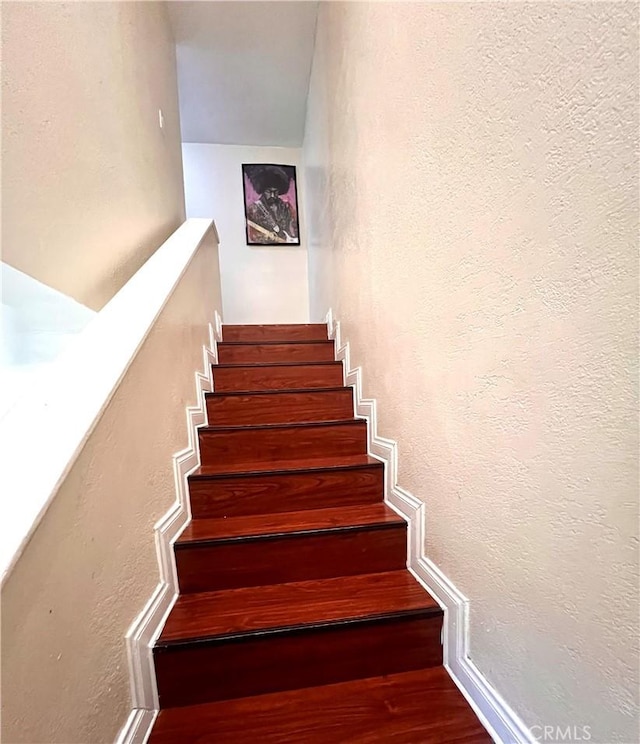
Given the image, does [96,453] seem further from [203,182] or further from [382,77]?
[203,182]

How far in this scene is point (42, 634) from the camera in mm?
628

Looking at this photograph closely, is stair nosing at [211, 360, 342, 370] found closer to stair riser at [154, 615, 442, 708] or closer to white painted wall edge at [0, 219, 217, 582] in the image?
white painted wall edge at [0, 219, 217, 582]

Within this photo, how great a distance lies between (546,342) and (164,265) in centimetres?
147

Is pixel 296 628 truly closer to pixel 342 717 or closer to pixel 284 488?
pixel 342 717

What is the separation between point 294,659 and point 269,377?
143 centimetres

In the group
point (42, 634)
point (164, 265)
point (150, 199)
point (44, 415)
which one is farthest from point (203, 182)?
point (42, 634)

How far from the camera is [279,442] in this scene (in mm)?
1778

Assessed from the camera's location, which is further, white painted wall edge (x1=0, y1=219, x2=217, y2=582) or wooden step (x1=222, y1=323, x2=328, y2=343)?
wooden step (x1=222, y1=323, x2=328, y2=343)

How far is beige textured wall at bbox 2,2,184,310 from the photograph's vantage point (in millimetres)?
999

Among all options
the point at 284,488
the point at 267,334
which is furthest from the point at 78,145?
the point at 267,334

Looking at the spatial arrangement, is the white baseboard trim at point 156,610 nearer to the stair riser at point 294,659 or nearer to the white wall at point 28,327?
the stair riser at point 294,659

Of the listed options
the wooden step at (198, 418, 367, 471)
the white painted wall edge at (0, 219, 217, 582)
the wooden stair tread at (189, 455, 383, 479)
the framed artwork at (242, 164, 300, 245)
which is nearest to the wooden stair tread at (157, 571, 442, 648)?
the wooden stair tread at (189, 455, 383, 479)

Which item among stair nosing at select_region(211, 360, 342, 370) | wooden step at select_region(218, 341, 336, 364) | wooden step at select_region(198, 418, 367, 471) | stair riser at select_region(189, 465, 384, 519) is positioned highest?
wooden step at select_region(218, 341, 336, 364)
